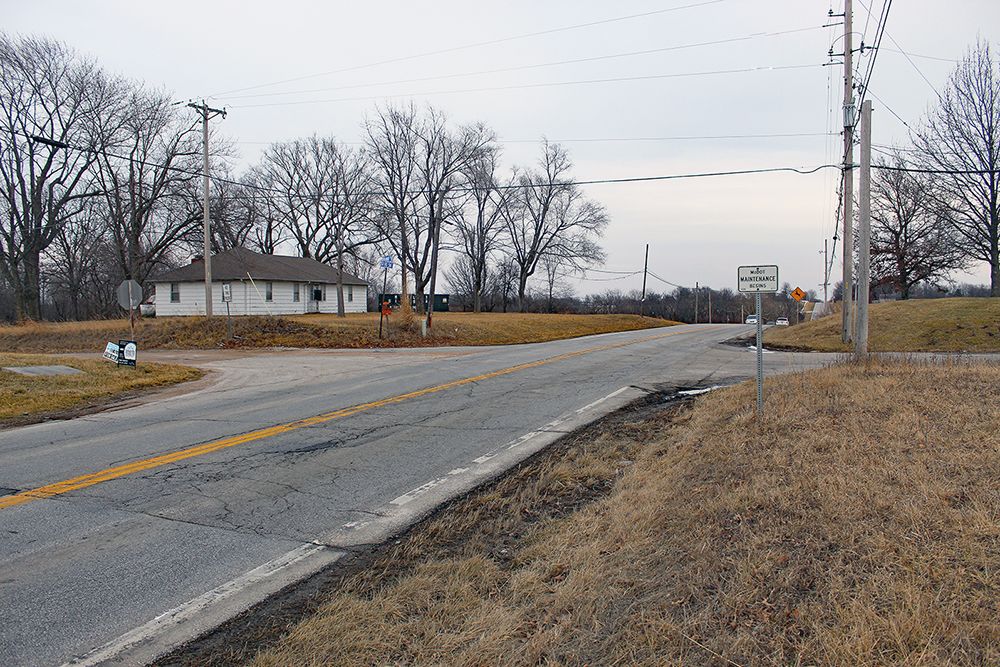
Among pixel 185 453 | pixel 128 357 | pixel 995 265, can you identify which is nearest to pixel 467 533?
pixel 185 453

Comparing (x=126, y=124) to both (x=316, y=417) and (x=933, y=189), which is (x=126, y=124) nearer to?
(x=316, y=417)

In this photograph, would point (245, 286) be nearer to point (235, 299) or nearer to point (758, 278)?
point (235, 299)

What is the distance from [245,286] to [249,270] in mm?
1384

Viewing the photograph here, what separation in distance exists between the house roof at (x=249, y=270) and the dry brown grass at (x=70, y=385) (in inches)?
953

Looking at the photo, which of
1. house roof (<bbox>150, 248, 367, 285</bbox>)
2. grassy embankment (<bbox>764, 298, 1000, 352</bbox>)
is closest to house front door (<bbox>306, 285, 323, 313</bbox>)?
house roof (<bbox>150, 248, 367, 285</bbox>)

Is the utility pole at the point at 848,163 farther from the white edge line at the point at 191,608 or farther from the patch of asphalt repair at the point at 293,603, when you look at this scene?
the white edge line at the point at 191,608

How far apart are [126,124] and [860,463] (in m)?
45.6

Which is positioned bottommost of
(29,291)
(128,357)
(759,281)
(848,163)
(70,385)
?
(70,385)

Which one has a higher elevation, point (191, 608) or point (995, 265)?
point (995, 265)

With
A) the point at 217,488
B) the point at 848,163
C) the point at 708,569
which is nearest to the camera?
the point at 708,569

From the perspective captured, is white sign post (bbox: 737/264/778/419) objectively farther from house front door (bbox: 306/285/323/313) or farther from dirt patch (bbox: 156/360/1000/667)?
house front door (bbox: 306/285/323/313)

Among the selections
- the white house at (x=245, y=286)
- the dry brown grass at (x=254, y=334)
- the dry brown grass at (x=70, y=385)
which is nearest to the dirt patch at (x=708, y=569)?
the dry brown grass at (x=70, y=385)

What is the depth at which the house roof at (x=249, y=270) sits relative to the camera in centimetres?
4083

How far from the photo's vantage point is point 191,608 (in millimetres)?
3852
